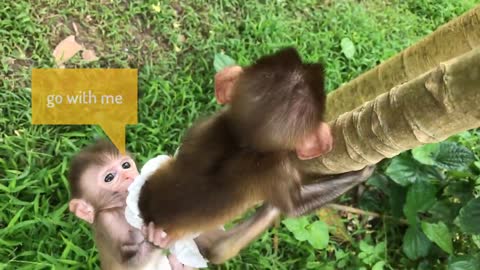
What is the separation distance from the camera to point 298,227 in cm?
320

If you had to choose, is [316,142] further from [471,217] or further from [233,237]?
[471,217]

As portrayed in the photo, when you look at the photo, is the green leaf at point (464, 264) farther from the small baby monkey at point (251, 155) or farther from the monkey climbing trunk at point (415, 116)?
the monkey climbing trunk at point (415, 116)

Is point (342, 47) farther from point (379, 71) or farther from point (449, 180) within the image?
point (379, 71)

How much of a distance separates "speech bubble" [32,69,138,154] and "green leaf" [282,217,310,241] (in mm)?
1057

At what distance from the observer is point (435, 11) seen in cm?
445

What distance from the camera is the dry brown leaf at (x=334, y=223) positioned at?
3.44 meters

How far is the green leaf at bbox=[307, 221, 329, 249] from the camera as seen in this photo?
3.14 meters

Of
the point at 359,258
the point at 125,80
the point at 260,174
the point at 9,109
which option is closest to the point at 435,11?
the point at 359,258

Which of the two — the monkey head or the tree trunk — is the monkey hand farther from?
the tree trunk

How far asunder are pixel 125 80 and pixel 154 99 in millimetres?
236

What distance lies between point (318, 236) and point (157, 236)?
41.4 inches

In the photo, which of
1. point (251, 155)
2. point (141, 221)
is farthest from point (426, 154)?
point (141, 221)

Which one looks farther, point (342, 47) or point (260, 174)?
point (342, 47)

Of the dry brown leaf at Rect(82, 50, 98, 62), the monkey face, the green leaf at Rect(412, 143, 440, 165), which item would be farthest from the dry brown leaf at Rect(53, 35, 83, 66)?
the green leaf at Rect(412, 143, 440, 165)
